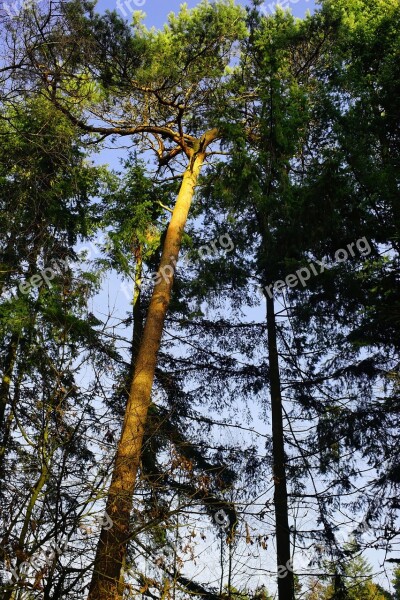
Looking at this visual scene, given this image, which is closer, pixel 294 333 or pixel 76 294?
pixel 76 294

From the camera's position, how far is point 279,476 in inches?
386

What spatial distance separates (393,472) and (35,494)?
5.85m

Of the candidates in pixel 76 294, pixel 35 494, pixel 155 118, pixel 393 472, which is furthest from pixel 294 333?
pixel 35 494

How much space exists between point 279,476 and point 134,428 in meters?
3.75

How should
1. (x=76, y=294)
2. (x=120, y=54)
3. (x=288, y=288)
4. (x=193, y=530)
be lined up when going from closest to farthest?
(x=193, y=530) → (x=76, y=294) → (x=120, y=54) → (x=288, y=288)

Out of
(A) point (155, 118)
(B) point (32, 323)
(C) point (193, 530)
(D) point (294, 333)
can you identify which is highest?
(A) point (155, 118)

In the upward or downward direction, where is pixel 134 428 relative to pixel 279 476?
downward

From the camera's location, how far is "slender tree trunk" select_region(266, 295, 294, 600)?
8828 mm

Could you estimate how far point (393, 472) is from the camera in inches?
338

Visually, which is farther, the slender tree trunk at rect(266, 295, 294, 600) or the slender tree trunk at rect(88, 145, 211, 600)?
the slender tree trunk at rect(266, 295, 294, 600)

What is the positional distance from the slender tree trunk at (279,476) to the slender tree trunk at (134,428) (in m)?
2.14

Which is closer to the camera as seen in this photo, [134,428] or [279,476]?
[134,428]

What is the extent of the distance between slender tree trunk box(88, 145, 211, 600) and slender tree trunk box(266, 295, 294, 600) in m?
2.14

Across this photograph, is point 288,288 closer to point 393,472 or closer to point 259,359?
point 259,359
